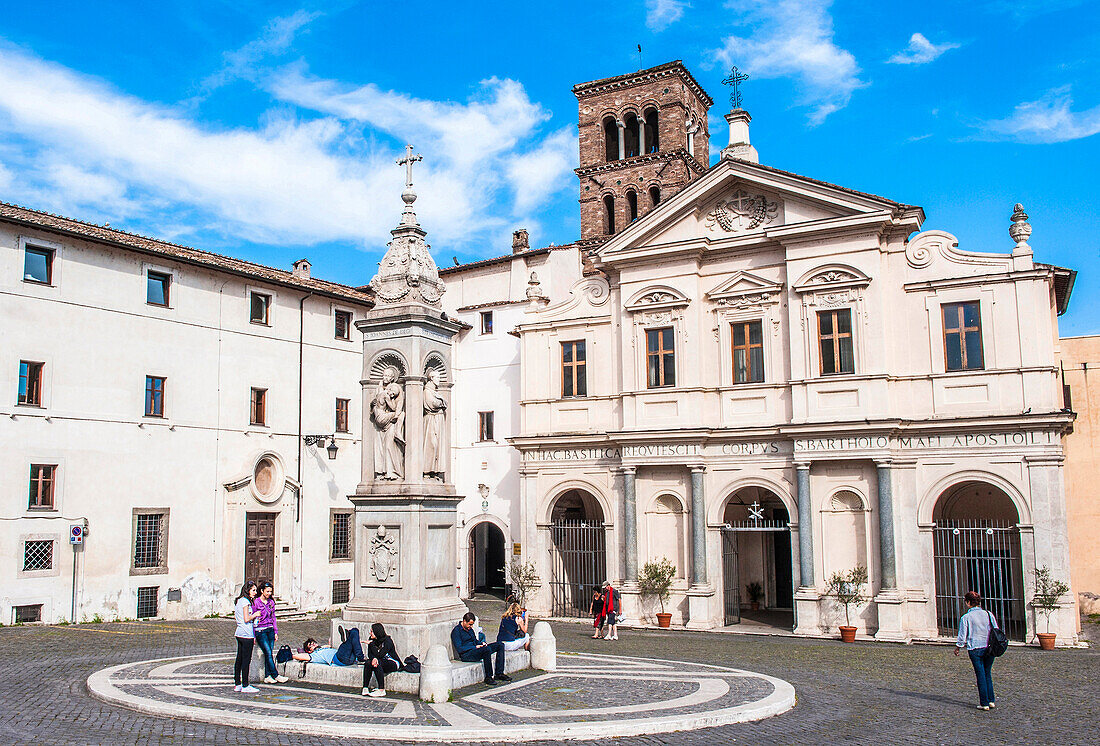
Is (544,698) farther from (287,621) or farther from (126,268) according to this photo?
(126,268)

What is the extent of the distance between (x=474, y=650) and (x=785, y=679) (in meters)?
5.84

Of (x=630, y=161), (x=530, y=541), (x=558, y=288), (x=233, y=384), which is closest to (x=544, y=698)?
(x=530, y=541)

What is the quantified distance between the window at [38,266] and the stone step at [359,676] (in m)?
15.7

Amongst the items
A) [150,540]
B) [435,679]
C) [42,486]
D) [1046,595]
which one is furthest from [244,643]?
[1046,595]

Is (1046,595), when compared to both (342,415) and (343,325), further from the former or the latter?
(343,325)

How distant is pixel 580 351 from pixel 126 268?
13513 millimetres

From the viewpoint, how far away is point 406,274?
15.0 meters

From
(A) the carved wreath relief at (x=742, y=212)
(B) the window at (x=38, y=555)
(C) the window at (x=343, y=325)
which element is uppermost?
(A) the carved wreath relief at (x=742, y=212)

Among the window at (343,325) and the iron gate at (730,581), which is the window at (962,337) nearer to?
the iron gate at (730,581)

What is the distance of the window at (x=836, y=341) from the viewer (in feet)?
80.4

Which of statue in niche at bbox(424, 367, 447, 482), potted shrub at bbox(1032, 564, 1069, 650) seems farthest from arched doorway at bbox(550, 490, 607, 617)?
statue in niche at bbox(424, 367, 447, 482)

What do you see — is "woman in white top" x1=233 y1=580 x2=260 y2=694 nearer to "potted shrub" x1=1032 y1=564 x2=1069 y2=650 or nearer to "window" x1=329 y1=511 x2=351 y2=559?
"potted shrub" x1=1032 y1=564 x2=1069 y2=650

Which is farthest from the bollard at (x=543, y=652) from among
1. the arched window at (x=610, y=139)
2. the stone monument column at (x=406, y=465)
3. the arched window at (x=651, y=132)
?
the arched window at (x=610, y=139)

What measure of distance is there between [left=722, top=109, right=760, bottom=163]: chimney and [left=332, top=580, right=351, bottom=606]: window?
18860 millimetres
